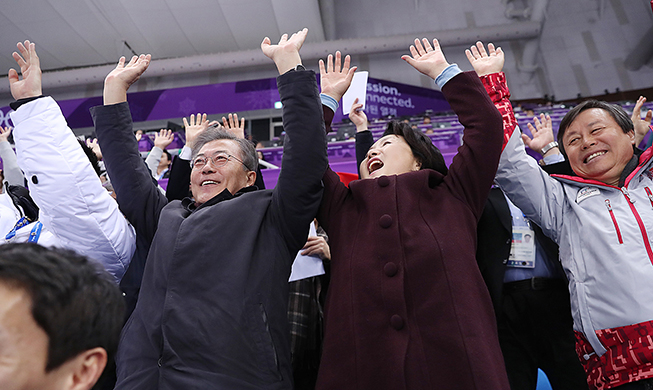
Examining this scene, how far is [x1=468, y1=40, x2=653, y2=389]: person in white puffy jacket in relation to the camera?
1.12 meters

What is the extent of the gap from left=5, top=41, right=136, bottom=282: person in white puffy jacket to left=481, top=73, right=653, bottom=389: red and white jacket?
49.1 inches

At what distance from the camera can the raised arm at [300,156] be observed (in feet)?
4.00

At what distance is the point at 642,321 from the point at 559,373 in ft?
1.12

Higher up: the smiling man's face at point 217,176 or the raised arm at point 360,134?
the raised arm at point 360,134

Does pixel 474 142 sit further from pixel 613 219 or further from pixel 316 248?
pixel 316 248

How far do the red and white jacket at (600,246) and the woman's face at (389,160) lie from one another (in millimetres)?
291

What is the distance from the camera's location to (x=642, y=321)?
43.6 inches

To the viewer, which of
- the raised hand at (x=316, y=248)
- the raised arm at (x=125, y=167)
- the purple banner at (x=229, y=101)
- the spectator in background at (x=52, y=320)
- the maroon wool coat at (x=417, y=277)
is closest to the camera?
the spectator in background at (x=52, y=320)

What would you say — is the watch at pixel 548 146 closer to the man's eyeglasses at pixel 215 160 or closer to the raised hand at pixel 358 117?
the raised hand at pixel 358 117

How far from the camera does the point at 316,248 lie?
154 centimetres

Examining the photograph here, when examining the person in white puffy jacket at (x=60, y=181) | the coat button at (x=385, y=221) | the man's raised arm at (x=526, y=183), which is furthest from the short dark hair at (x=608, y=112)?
the person in white puffy jacket at (x=60, y=181)

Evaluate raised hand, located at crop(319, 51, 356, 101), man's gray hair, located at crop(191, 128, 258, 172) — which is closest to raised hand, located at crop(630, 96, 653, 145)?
raised hand, located at crop(319, 51, 356, 101)

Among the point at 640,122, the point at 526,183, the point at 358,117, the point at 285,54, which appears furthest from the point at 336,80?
the point at 640,122

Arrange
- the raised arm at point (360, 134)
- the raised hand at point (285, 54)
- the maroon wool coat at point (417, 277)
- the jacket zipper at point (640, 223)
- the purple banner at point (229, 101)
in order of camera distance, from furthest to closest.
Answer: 1. the purple banner at point (229, 101)
2. the raised arm at point (360, 134)
3. the raised hand at point (285, 54)
4. the jacket zipper at point (640, 223)
5. the maroon wool coat at point (417, 277)
